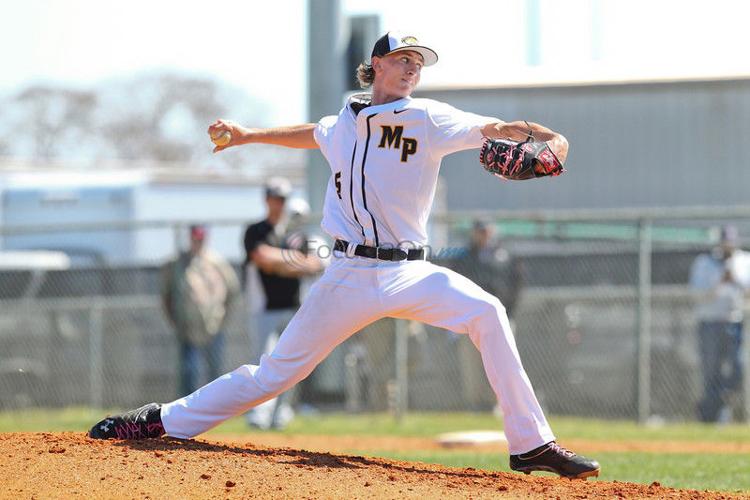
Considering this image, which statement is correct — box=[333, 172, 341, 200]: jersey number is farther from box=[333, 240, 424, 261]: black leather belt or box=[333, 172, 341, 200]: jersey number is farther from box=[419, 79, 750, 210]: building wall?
box=[419, 79, 750, 210]: building wall

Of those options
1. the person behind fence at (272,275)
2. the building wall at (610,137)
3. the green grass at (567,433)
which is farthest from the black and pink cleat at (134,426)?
the building wall at (610,137)

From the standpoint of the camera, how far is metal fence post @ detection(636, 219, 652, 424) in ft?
43.3

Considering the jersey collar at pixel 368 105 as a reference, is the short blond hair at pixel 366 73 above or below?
above

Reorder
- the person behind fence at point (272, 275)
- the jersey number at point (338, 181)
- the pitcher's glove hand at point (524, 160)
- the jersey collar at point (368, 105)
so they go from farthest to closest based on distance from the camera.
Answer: the person behind fence at point (272, 275) < the jersey number at point (338, 181) < the jersey collar at point (368, 105) < the pitcher's glove hand at point (524, 160)

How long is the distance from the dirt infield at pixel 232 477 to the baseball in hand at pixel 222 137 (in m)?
1.57

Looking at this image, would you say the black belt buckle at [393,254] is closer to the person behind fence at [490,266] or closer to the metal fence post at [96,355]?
the person behind fence at [490,266]

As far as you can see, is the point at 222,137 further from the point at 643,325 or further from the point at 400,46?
the point at 643,325

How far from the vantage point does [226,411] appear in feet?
21.5

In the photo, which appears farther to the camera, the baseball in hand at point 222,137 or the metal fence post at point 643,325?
the metal fence post at point 643,325

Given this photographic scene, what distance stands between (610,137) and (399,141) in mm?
17634

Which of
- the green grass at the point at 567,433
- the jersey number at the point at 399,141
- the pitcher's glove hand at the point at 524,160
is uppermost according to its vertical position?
the jersey number at the point at 399,141

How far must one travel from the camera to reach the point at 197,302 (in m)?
13.4

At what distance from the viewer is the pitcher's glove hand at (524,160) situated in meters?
5.83

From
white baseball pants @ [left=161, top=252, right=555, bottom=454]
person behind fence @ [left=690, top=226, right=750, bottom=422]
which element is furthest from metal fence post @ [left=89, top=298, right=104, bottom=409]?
white baseball pants @ [left=161, top=252, right=555, bottom=454]
